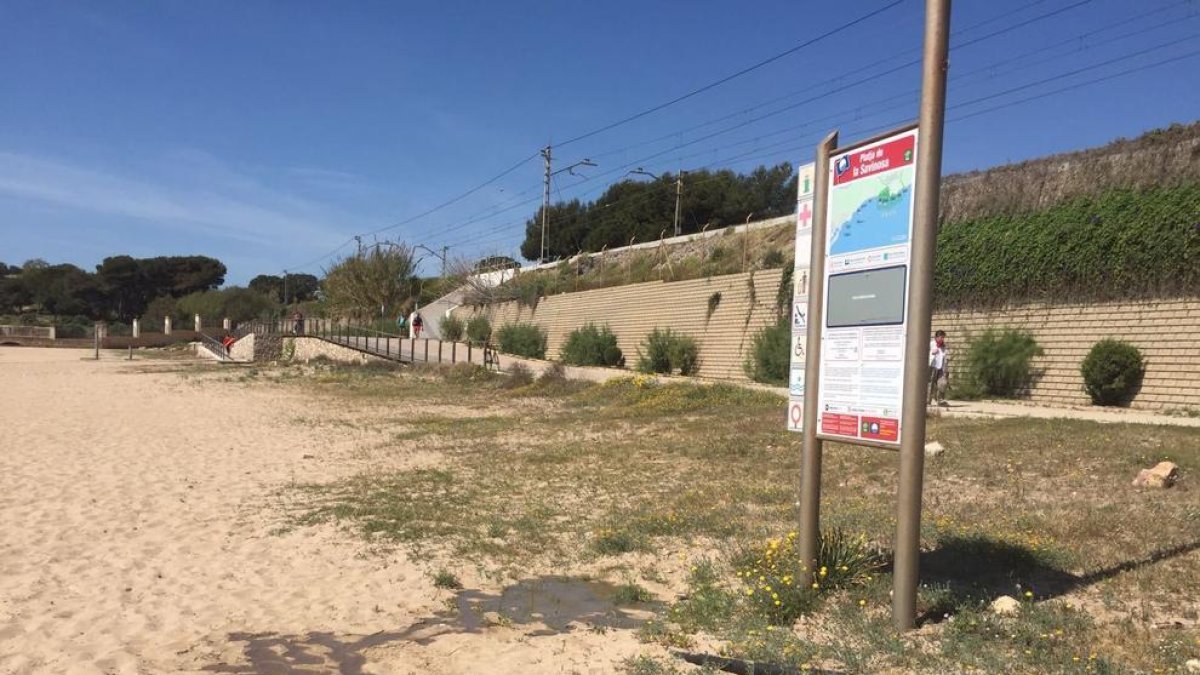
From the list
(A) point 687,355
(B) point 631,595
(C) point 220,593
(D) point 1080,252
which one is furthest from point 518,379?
(B) point 631,595

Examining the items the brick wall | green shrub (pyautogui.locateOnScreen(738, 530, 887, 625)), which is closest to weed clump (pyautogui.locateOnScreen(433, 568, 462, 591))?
green shrub (pyautogui.locateOnScreen(738, 530, 887, 625))

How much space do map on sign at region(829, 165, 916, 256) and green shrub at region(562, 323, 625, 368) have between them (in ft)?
91.4

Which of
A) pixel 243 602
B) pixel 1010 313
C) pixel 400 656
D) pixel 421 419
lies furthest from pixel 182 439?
pixel 1010 313

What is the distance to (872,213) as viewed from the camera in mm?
4961

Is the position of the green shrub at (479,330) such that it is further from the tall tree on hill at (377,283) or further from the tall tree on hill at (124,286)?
the tall tree on hill at (124,286)

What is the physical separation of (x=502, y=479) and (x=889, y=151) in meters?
7.44

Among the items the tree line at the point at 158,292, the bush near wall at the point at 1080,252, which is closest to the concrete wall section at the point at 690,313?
the bush near wall at the point at 1080,252

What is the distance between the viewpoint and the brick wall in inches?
587

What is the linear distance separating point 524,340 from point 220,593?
34154mm

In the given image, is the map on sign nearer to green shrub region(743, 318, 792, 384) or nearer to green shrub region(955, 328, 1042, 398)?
green shrub region(955, 328, 1042, 398)

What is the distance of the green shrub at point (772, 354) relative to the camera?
22016mm

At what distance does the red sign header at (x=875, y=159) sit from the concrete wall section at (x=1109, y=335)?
12.8m

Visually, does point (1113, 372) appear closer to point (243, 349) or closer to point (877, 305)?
point (877, 305)

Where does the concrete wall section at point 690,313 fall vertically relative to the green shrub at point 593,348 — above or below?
above
